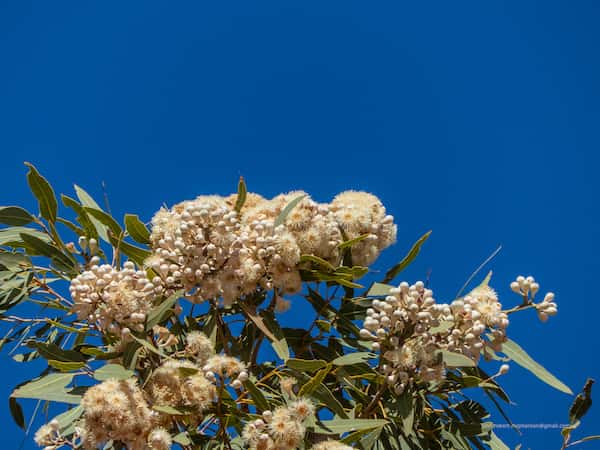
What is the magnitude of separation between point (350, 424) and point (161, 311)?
0.54 m

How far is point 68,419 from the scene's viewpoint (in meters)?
1.94

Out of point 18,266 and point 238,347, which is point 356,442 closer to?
point 238,347

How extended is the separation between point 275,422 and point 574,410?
91 cm

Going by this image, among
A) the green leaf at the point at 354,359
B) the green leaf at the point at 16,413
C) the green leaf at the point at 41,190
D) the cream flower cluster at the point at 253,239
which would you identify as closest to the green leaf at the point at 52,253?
the green leaf at the point at 41,190

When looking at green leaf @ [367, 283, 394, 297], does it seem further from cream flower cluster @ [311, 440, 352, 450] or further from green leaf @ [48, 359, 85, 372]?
green leaf @ [48, 359, 85, 372]

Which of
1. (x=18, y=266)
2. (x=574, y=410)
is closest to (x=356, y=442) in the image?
(x=574, y=410)

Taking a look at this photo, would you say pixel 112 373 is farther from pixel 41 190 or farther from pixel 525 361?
pixel 525 361

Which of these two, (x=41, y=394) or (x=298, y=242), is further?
(x=298, y=242)

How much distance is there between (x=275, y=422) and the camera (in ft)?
5.47

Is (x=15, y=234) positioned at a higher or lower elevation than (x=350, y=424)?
higher

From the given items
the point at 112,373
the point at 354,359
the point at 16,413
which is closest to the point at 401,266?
the point at 354,359

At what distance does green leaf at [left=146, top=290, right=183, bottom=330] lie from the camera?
1.81 meters

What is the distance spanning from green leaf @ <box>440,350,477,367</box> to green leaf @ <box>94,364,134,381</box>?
0.74 m

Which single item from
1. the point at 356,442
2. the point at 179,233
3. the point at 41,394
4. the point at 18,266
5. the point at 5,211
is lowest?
the point at 356,442
